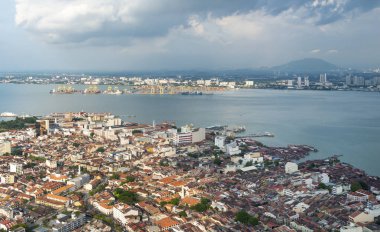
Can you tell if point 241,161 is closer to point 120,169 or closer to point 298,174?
point 298,174

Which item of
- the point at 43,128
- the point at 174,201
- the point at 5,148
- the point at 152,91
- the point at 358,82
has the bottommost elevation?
the point at 174,201

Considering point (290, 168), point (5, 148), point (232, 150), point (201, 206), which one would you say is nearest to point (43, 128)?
point (5, 148)

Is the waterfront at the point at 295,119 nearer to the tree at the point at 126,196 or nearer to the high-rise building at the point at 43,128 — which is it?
the high-rise building at the point at 43,128

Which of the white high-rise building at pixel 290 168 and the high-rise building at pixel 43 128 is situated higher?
the high-rise building at pixel 43 128

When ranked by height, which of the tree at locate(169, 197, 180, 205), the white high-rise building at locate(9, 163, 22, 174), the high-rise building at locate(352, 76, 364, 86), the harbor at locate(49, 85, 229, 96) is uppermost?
the high-rise building at locate(352, 76, 364, 86)

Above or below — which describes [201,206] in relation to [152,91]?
below

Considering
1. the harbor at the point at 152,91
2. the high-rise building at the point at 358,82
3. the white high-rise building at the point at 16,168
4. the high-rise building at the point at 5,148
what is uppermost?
the high-rise building at the point at 358,82

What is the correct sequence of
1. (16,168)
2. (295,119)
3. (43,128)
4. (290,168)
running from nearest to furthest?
(290,168), (16,168), (43,128), (295,119)

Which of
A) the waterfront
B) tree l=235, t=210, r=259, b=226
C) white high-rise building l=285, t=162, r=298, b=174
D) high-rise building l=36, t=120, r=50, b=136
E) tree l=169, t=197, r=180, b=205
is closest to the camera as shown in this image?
tree l=235, t=210, r=259, b=226

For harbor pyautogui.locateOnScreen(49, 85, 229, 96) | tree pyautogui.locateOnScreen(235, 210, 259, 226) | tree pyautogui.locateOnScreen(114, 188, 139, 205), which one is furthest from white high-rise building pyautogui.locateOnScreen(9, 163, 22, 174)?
harbor pyautogui.locateOnScreen(49, 85, 229, 96)

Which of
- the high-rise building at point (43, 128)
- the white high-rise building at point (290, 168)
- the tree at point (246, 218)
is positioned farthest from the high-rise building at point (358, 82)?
the tree at point (246, 218)

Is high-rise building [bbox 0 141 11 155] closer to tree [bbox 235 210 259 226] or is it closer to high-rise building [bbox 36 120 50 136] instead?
high-rise building [bbox 36 120 50 136]

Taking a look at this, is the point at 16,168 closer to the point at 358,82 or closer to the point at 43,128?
the point at 43,128
